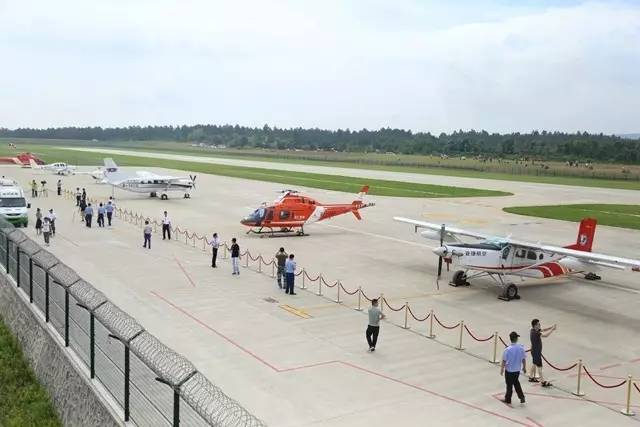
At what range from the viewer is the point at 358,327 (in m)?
20.4

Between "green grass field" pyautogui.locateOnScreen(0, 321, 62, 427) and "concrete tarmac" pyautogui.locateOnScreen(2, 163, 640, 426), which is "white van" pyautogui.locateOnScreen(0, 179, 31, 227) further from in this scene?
"green grass field" pyautogui.locateOnScreen(0, 321, 62, 427)

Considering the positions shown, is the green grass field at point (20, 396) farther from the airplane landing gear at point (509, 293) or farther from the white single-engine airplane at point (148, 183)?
the white single-engine airplane at point (148, 183)

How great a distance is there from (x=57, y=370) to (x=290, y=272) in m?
10.6

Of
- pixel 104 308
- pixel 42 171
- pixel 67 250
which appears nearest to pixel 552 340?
pixel 104 308

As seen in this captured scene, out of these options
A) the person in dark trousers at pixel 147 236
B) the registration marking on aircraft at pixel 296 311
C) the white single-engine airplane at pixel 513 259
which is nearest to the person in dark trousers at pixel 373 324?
the registration marking on aircraft at pixel 296 311

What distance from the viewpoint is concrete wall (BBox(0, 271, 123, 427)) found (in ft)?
40.1

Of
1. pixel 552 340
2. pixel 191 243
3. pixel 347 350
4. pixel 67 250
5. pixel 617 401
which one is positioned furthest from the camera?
pixel 191 243

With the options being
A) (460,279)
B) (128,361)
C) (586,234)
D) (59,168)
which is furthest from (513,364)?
(59,168)

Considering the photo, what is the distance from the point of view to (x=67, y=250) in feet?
106

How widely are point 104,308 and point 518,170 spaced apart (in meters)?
128

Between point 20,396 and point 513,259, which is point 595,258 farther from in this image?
point 20,396

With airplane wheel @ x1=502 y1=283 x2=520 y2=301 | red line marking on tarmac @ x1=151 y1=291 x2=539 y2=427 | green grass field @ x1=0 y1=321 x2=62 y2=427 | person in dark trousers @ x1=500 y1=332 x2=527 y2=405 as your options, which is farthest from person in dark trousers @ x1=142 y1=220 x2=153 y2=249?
person in dark trousers @ x1=500 y1=332 x2=527 y2=405

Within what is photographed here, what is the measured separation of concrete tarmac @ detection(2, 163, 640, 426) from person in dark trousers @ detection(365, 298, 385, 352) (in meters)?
0.33

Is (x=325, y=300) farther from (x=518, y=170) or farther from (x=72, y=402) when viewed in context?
(x=518, y=170)
